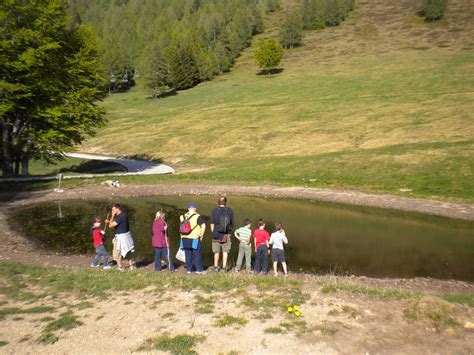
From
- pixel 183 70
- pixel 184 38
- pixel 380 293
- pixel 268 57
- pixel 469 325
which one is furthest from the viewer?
pixel 184 38

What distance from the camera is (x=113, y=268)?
13.8 meters

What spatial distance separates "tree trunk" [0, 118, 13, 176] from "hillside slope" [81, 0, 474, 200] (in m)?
16.4

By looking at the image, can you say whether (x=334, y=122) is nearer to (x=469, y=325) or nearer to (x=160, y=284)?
(x=160, y=284)

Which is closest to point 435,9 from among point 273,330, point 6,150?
point 6,150

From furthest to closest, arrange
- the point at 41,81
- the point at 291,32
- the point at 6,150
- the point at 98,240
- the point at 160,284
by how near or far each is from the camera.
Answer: the point at 291,32, the point at 6,150, the point at 41,81, the point at 98,240, the point at 160,284

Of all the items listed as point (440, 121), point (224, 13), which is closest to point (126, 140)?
point (440, 121)

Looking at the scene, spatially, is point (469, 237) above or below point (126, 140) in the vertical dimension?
below

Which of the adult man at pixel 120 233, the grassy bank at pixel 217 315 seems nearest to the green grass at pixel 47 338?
the grassy bank at pixel 217 315

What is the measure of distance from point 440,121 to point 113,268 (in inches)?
1799

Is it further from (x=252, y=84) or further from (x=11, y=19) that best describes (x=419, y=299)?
(x=252, y=84)

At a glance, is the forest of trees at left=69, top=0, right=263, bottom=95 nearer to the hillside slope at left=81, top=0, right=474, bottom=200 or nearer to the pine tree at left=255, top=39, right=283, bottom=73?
the hillside slope at left=81, top=0, right=474, bottom=200

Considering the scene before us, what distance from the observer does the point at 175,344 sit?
7.93 metres

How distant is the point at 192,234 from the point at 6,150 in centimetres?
2761

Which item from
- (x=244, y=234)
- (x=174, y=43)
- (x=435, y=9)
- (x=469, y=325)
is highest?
(x=435, y=9)
